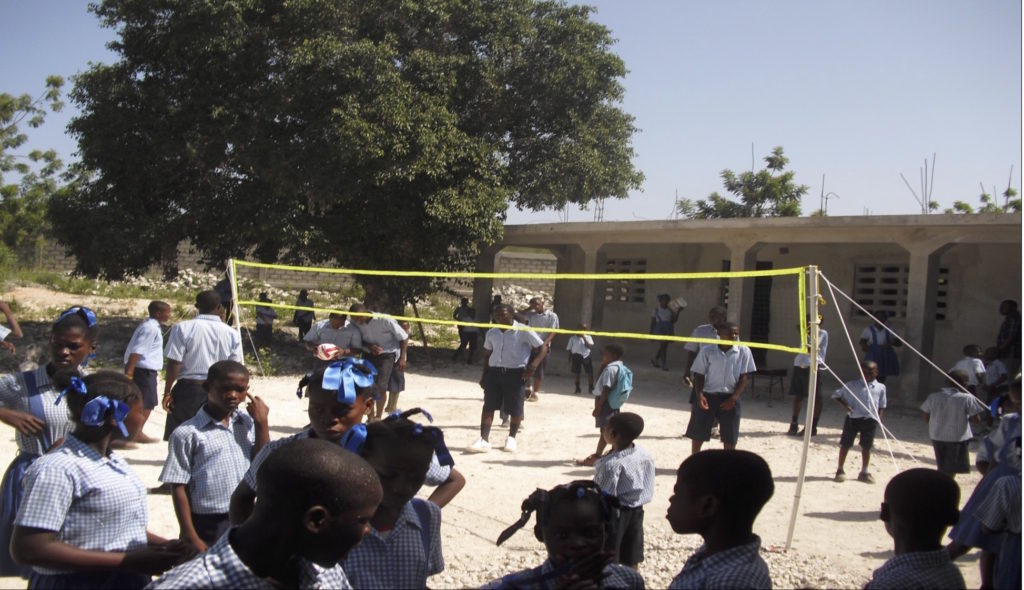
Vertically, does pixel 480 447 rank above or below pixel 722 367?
below

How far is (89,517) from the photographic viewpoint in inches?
102

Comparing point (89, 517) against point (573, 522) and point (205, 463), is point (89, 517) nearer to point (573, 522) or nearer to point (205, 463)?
point (205, 463)

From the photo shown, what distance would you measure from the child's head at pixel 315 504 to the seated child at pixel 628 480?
2.68 metres

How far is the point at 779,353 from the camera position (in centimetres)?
1564

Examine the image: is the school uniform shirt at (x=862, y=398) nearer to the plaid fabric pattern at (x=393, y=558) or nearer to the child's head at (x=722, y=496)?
the child's head at (x=722, y=496)

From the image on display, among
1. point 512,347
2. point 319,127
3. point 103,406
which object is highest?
point 319,127

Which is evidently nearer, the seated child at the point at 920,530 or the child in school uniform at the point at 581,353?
the seated child at the point at 920,530

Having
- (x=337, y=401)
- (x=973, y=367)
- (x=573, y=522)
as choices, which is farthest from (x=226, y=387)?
(x=973, y=367)

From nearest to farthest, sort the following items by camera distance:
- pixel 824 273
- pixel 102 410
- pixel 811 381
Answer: pixel 102 410
pixel 811 381
pixel 824 273

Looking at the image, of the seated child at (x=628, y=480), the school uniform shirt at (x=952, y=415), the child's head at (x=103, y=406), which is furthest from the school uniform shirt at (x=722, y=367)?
the child's head at (x=103, y=406)

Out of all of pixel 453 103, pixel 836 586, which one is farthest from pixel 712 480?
pixel 453 103

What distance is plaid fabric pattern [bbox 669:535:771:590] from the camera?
231 centimetres

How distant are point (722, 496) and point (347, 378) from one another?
1338 millimetres

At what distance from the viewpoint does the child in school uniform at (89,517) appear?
2.48 metres
